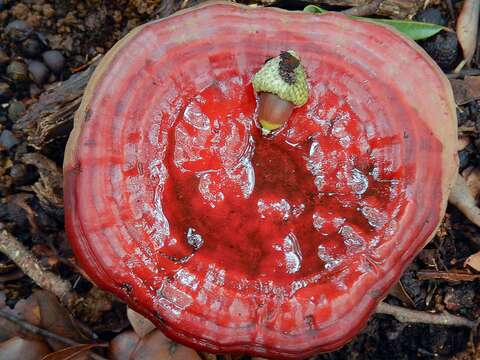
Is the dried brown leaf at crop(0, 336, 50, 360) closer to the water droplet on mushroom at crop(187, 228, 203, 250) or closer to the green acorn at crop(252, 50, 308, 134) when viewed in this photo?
the water droplet on mushroom at crop(187, 228, 203, 250)

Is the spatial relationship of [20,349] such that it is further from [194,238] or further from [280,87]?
[280,87]

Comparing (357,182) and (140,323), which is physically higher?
(357,182)

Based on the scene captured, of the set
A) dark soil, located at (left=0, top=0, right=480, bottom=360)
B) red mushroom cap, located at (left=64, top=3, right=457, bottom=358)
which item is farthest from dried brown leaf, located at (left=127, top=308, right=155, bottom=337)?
red mushroom cap, located at (left=64, top=3, right=457, bottom=358)

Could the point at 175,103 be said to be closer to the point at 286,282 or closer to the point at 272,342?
the point at 286,282

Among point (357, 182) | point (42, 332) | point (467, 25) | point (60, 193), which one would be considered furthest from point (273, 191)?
point (467, 25)

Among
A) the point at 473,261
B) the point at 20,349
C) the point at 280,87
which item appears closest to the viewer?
the point at 280,87

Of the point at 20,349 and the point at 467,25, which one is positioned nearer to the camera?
the point at 20,349

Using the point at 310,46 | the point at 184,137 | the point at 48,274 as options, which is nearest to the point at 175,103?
the point at 184,137
